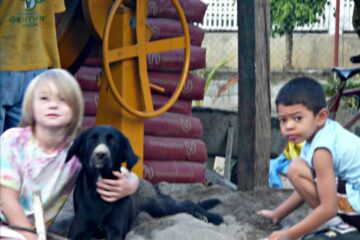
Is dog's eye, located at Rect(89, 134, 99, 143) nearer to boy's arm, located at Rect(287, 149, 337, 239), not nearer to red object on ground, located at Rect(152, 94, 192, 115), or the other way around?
boy's arm, located at Rect(287, 149, 337, 239)

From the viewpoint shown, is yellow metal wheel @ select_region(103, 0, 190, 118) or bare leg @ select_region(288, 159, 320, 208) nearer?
bare leg @ select_region(288, 159, 320, 208)

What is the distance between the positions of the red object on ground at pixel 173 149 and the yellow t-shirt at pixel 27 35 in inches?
64.8

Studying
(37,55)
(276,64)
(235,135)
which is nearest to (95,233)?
(37,55)

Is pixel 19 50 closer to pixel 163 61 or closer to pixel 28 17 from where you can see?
pixel 28 17

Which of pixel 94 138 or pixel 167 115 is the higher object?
pixel 94 138

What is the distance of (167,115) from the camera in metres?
8.82

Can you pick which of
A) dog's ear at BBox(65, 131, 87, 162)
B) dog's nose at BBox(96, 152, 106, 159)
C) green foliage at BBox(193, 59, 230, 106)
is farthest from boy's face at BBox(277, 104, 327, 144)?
green foliage at BBox(193, 59, 230, 106)

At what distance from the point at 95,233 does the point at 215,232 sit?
0.68 meters

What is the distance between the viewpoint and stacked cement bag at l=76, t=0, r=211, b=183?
850cm

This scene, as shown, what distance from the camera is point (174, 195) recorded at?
7480mm

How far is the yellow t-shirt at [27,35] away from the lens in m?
6.87

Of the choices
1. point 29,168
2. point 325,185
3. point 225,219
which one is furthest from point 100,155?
point 225,219

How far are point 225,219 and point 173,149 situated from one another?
6.53ft

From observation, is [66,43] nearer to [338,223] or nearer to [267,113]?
[267,113]
